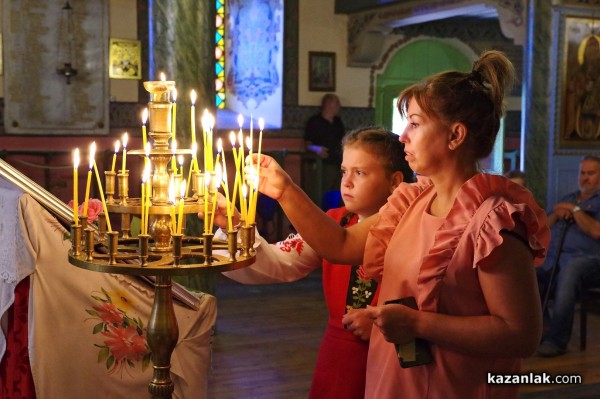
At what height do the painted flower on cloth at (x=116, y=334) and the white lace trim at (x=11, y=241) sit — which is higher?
the white lace trim at (x=11, y=241)

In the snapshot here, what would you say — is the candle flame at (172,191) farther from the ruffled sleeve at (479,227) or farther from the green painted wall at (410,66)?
the green painted wall at (410,66)

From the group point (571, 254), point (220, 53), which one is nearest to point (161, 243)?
point (571, 254)

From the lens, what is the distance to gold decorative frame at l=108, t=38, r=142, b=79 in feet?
34.8

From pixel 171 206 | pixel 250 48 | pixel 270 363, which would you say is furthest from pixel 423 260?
pixel 250 48

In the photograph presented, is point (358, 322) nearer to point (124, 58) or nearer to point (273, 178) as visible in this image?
point (273, 178)

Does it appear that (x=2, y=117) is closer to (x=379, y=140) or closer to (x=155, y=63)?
(x=155, y=63)

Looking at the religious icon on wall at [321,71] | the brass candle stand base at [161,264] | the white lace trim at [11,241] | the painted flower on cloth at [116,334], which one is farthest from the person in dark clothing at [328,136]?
the brass candle stand base at [161,264]

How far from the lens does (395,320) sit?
5.80 feet

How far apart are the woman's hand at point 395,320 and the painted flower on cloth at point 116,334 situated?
1373 mm

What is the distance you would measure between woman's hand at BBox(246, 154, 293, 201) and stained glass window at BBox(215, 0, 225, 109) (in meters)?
9.91

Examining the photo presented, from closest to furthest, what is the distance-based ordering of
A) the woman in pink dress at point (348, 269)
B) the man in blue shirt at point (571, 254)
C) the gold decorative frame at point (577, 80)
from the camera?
the woman in pink dress at point (348, 269) < the man in blue shirt at point (571, 254) < the gold decorative frame at point (577, 80)

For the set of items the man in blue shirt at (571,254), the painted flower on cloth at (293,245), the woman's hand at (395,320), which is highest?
the painted flower on cloth at (293,245)

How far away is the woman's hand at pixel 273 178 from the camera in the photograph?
6.87 feet

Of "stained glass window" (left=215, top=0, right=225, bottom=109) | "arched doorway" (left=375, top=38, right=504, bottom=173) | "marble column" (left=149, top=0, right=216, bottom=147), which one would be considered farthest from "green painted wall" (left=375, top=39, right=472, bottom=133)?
"marble column" (left=149, top=0, right=216, bottom=147)
